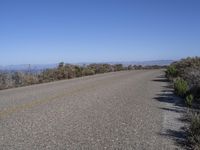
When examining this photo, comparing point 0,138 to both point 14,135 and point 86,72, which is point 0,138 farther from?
point 86,72

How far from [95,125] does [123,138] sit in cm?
163

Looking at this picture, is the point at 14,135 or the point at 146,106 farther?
the point at 146,106

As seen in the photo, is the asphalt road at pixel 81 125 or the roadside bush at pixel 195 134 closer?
the roadside bush at pixel 195 134

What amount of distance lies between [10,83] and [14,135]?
62.3 ft

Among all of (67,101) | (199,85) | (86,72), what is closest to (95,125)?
(67,101)

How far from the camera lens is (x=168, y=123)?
9961 millimetres

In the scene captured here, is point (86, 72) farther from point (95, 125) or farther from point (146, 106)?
point (95, 125)

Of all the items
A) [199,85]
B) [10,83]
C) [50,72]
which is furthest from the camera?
[50,72]

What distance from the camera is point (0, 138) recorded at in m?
7.98

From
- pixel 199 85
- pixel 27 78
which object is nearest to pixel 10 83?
pixel 27 78

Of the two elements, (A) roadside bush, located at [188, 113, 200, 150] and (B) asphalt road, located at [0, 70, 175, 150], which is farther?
(B) asphalt road, located at [0, 70, 175, 150]

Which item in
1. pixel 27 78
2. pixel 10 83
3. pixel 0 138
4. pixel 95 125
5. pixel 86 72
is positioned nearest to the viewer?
pixel 0 138

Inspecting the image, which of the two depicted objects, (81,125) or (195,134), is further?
(81,125)

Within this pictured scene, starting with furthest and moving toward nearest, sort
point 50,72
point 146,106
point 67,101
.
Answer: point 50,72
point 67,101
point 146,106
